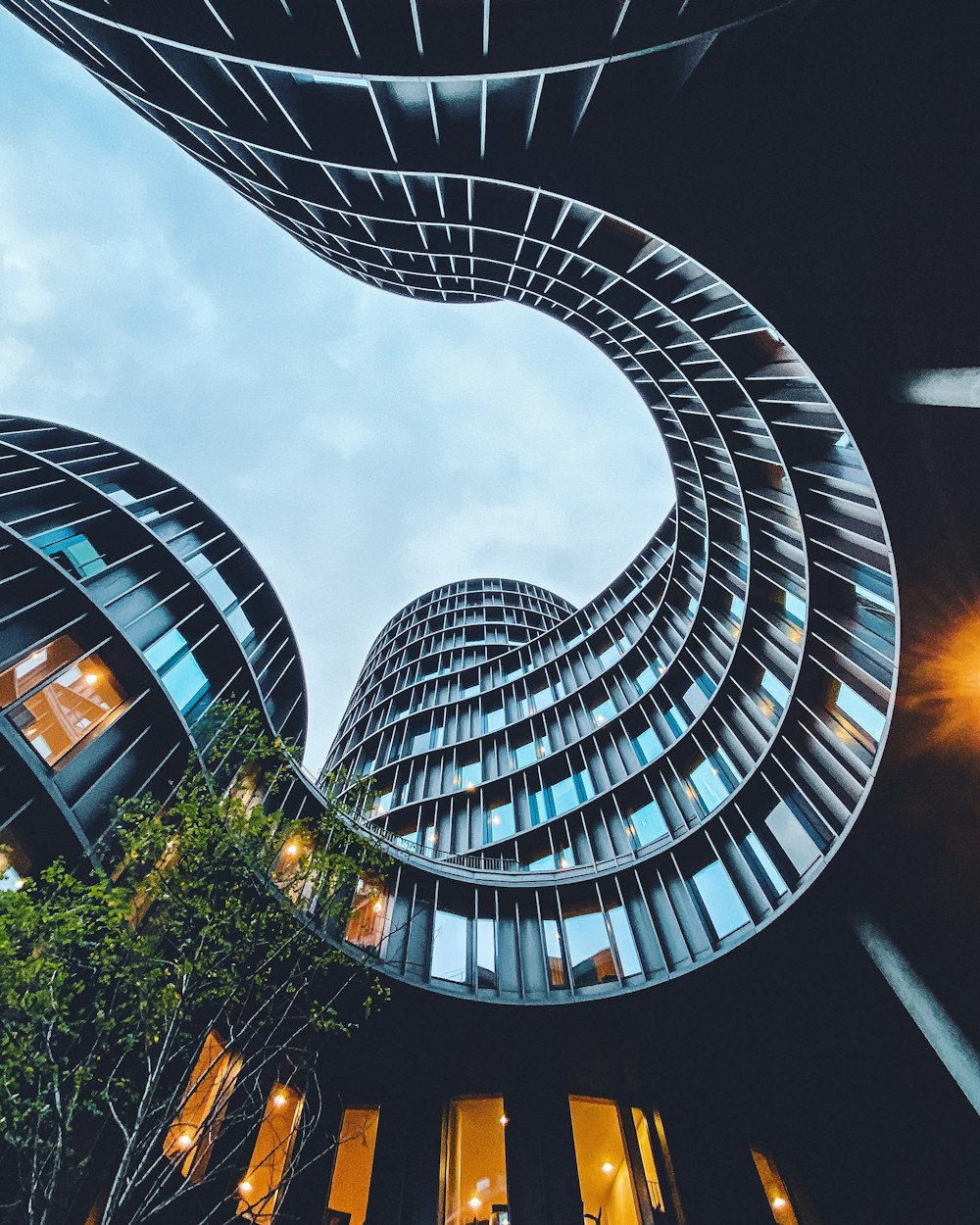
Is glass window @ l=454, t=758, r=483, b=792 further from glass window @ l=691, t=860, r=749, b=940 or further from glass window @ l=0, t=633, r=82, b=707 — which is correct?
glass window @ l=0, t=633, r=82, b=707

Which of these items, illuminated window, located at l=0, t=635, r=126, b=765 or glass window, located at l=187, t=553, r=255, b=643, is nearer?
illuminated window, located at l=0, t=635, r=126, b=765

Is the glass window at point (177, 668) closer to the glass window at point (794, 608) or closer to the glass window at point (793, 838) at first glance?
the glass window at point (793, 838)

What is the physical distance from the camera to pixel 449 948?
19.2 metres

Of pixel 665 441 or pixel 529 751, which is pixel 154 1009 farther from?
pixel 665 441

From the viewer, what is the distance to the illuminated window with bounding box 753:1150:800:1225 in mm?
14469

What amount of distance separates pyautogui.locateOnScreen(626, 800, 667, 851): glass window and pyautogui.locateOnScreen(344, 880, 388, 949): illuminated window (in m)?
10.6

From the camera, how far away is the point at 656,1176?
567 inches

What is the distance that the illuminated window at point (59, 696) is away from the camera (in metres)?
12.1

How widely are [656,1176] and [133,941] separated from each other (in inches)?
610

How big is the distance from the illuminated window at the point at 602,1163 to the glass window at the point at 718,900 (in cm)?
668

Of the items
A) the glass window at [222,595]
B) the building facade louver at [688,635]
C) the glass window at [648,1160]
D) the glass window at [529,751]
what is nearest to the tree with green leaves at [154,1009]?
the building facade louver at [688,635]

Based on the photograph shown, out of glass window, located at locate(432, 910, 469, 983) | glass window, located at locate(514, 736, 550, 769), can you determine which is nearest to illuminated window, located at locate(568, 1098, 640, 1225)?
glass window, located at locate(432, 910, 469, 983)

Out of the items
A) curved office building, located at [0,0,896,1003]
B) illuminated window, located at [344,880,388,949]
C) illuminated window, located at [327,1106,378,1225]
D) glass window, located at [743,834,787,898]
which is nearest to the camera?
curved office building, located at [0,0,896,1003]

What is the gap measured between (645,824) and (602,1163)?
10645 mm
